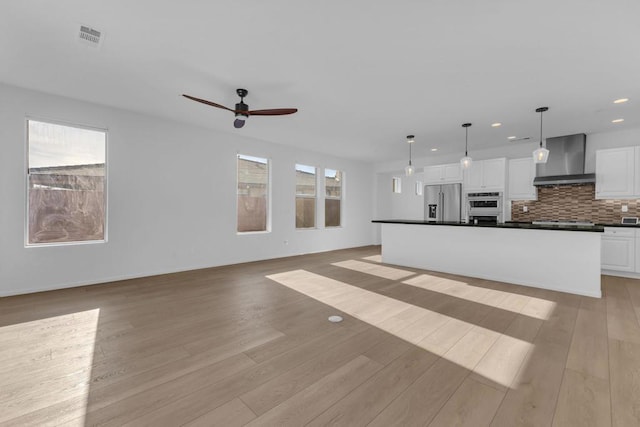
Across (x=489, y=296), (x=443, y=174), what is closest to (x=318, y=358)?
(x=489, y=296)

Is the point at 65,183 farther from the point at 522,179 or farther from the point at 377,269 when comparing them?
the point at 522,179

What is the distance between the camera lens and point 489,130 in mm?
5480

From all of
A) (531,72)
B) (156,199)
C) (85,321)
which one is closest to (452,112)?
(531,72)

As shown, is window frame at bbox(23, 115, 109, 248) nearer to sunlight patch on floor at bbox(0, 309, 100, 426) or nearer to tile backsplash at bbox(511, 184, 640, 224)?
sunlight patch on floor at bbox(0, 309, 100, 426)

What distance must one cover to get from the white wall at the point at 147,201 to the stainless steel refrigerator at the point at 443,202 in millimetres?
3630

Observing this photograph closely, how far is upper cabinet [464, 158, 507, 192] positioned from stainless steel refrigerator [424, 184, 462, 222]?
285mm

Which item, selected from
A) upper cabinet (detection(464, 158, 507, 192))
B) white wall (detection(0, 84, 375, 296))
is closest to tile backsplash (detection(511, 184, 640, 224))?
upper cabinet (detection(464, 158, 507, 192))

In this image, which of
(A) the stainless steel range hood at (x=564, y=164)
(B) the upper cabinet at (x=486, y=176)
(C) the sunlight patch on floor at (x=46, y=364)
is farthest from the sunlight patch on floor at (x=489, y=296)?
(C) the sunlight patch on floor at (x=46, y=364)

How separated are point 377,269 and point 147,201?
4335mm

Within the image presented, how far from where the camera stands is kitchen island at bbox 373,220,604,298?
12.7 feet

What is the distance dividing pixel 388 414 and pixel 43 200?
5.19 m

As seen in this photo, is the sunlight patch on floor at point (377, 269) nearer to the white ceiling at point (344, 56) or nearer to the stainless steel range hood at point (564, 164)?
the white ceiling at point (344, 56)

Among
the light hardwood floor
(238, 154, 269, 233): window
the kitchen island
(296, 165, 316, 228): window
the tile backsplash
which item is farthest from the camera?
(296, 165, 316, 228): window

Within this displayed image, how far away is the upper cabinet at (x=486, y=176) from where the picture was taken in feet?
20.8
